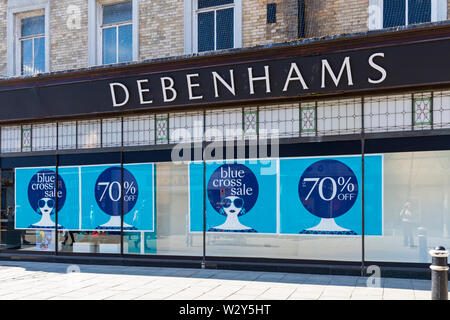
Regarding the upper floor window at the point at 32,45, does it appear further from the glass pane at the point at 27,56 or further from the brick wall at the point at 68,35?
the brick wall at the point at 68,35

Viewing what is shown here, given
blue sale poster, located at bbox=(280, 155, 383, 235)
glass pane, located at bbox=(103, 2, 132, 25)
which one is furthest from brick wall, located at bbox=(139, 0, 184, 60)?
blue sale poster, located at bbox=(280, 155, 383, 235)

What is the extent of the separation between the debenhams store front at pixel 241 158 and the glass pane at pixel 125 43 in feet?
3.46

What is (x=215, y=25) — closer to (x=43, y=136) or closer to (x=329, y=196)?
(x=329, y=196)

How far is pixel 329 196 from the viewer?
9023 millimetres

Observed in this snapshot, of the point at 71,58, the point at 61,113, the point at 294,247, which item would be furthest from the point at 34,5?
the point at 294,247

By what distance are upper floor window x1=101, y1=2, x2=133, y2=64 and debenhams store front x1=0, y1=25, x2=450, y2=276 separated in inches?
42.9

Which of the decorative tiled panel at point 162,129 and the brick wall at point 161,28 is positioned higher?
the brick wall at point 161,28

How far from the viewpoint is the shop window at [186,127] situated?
995 cm

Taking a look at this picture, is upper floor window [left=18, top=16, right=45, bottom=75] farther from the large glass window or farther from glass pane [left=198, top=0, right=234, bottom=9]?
glass pane [left=198, top=0, right=234, bottom=9]

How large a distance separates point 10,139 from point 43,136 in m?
1.07

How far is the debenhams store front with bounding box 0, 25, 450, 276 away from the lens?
334 inches

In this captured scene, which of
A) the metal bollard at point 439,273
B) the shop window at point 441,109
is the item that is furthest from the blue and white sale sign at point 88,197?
the metal bollard at point 439,273

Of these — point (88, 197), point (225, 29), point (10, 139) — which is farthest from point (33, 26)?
point (225, 29)
